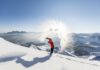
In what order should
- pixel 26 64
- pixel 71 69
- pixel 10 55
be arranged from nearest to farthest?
pixel 71 69 < pixel 26 64 < pixel 10 55

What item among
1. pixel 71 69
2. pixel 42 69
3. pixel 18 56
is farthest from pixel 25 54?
pixel 71 69

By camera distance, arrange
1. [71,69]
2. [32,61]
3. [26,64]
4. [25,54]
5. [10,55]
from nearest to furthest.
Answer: [71,69] < [26,64] < [32,61] < [10,55] < [25,54]

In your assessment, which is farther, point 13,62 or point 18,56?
point 18,56

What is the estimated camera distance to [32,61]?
9.56 metres

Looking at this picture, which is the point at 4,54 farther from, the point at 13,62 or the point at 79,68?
the point at 79,68

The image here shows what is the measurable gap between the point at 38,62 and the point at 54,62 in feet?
2.83

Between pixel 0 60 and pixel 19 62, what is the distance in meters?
1.00

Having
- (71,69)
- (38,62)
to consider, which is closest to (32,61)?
(38,62)

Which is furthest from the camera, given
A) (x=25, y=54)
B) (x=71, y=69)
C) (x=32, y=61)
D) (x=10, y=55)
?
(x=25, y=54)

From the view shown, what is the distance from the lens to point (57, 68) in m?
8.42

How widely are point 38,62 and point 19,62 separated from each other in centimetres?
99

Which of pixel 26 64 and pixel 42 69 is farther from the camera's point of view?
pixel 26 64

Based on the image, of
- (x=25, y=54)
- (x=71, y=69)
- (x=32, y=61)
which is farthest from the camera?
(x=25, y=54)

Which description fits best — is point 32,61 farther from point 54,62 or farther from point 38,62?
point 54,62
